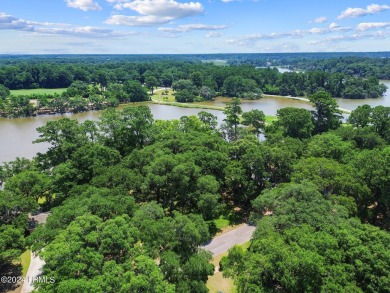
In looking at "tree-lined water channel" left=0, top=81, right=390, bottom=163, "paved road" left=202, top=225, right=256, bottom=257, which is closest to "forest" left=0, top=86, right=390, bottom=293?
"paved road" left=202, top=225, right=256, bottom=257

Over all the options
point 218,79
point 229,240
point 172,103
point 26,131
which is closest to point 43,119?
point 26,131

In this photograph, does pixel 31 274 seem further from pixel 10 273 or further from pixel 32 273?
pixel 10 273

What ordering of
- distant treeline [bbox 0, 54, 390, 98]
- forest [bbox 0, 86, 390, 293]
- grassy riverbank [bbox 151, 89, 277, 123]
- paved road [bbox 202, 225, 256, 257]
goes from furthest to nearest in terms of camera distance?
distant treeline [bbox 0, 54, 390, 98] < grassy riverbank [bbox 151, 89, 277, 123] < paved road [bbox 202, 225, 256, 257] < forest [bbox 0, 86, 390, 293]

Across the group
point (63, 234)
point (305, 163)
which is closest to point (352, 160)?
point (305, 163)

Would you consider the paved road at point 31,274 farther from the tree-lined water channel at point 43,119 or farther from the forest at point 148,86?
the forest at point 148,86

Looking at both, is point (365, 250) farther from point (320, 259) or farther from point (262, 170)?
point (262, 170)

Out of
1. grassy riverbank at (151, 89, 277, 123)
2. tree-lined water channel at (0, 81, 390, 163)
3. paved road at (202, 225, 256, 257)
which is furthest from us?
grassy riverbank at (151, 89, 277, 123)

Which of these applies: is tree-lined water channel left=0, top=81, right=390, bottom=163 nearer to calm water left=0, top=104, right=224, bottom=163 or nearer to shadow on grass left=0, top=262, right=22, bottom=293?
calm water left=0, top=104, right=224, bottom=163
